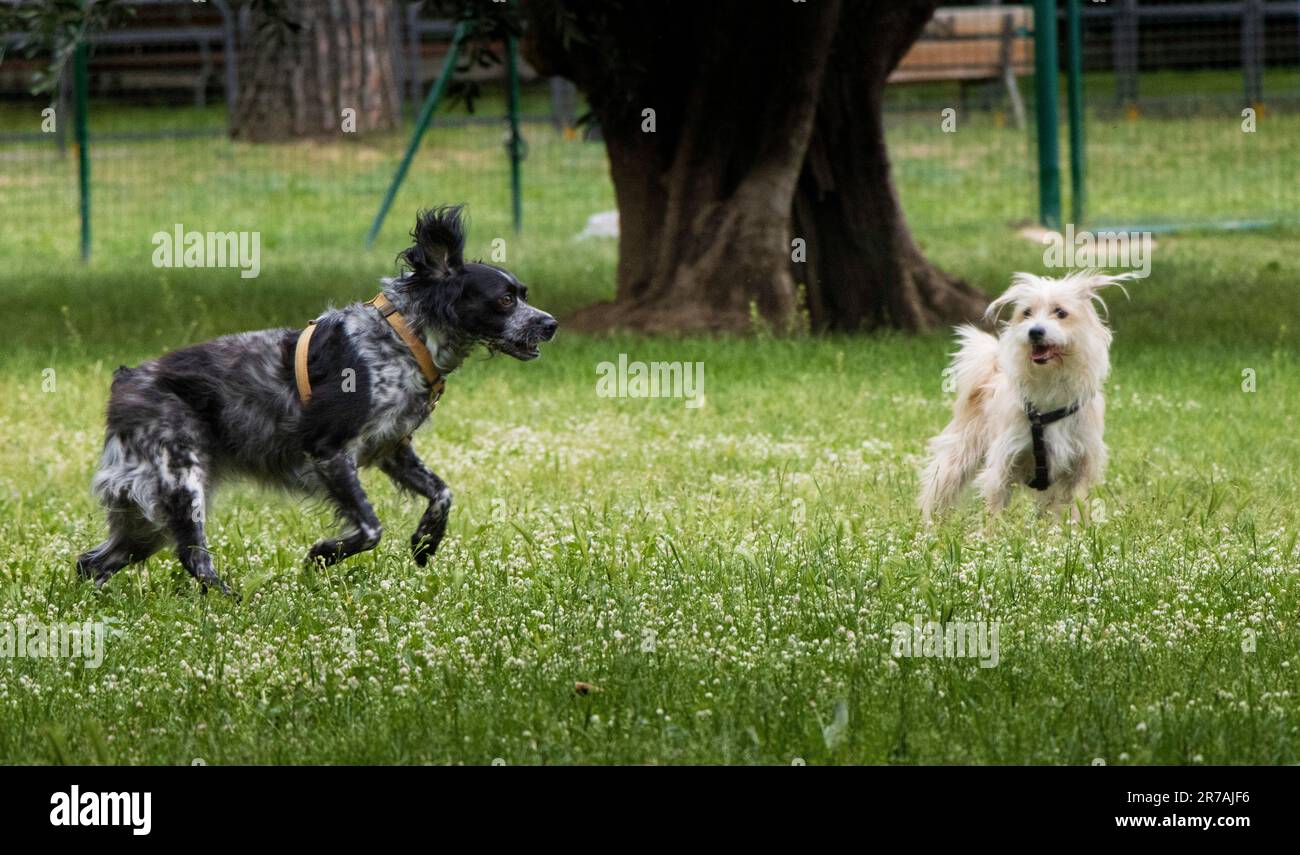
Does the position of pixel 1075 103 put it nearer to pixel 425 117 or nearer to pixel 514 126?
pixel 514 126

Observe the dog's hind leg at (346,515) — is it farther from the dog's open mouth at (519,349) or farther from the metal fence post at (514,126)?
the metal fence post at (514,126)

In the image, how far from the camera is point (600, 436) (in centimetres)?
1048

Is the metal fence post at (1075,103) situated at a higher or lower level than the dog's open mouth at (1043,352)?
higher

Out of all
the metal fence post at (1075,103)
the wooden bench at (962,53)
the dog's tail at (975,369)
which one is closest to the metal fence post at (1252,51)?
the wooden bench at (962,53)

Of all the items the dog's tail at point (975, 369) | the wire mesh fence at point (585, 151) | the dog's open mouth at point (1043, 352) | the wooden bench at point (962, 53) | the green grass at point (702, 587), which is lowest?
the green grass at point (702, 587)

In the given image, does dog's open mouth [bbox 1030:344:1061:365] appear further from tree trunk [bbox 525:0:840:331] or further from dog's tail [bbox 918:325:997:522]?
tree trunk [bbox 525:0:840:331]

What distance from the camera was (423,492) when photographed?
747 centimetres

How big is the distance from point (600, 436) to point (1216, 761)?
597cm

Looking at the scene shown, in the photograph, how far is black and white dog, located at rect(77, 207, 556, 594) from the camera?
7.08 meters

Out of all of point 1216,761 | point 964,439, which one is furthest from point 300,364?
point 1216,761

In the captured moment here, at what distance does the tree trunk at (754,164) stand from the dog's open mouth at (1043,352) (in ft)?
18.7

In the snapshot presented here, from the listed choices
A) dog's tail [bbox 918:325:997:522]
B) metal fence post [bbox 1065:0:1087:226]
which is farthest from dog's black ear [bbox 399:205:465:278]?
metal fence post [bbox 1065:0:1087:226]

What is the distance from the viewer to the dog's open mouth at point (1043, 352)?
7941mm
